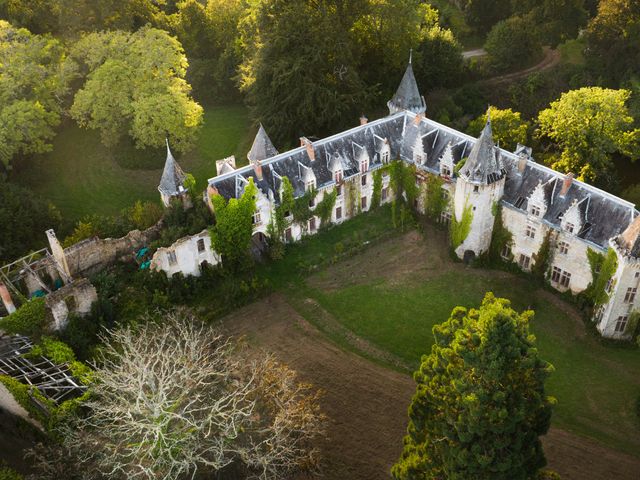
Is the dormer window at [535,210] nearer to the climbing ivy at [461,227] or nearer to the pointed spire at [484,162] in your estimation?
the pointed spire at [484,162]

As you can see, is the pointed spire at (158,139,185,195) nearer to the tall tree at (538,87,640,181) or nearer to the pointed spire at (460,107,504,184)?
the pointed spire at (460,107,504,184)

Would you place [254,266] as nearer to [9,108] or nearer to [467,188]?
[467,188]

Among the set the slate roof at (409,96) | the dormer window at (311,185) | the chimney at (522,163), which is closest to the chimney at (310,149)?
the dormer window at (311,185)

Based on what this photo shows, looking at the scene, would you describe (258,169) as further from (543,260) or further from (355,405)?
(543,260)

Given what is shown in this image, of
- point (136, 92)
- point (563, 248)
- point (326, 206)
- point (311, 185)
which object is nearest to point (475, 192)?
point (563, 248)

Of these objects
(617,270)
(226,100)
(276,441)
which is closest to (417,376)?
(276,441)
